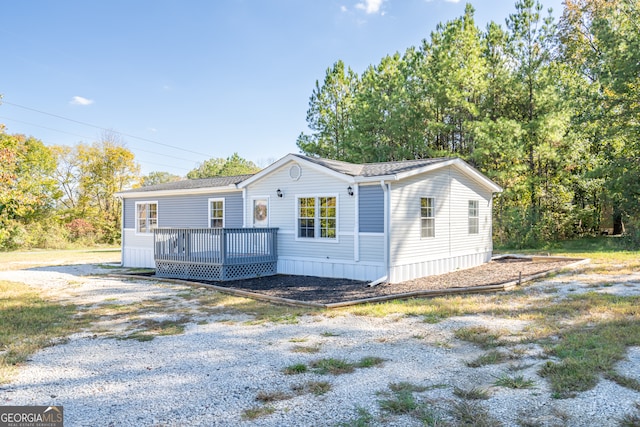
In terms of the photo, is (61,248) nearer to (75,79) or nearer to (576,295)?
(75,79)

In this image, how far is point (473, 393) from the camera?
3.58 metres

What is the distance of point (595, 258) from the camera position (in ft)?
49.1

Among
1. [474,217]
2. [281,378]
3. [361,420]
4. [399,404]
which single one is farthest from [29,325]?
[474,217]

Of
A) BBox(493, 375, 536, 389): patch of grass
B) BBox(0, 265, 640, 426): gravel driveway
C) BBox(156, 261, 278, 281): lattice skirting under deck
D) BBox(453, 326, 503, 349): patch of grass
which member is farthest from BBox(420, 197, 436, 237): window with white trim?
BBox(493, 375, 536, 389): patch of grass

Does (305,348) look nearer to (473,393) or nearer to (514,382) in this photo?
(473,393)

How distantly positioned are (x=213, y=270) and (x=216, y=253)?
1.70 ft

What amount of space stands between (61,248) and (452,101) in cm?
2529

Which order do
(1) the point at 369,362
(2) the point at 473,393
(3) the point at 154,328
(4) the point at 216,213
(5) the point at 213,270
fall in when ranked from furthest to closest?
(4) the point at 216,213, (5) the point at 213,270, (3) the point at 154,328, (1) the point at 369,362, (2) the point at 473,393

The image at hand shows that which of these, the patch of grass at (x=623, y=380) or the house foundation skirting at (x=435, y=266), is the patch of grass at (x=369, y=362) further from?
the house foundation skirting at (x=435, y=266)

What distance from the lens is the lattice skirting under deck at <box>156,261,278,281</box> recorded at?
36.7 feet

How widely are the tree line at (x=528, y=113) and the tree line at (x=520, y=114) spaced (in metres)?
0.06

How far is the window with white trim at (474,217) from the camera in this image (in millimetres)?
13766

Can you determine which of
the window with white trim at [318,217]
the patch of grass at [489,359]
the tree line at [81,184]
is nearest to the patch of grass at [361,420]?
the patch of grass at [489,359]

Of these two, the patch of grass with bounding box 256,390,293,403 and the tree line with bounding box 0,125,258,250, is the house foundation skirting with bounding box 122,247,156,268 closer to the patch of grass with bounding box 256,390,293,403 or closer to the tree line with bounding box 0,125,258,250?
the patch of grass with bounding box 256,390,293,403
